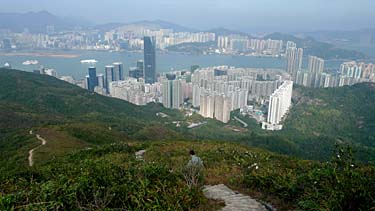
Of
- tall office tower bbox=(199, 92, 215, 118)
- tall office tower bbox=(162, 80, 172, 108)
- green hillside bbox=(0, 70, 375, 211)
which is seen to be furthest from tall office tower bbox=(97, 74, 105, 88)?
tall office tower bbox=(199, 92, 215, 118)

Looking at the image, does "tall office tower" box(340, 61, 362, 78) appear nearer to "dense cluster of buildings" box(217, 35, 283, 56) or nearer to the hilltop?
the hilltop

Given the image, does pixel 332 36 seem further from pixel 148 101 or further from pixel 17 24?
pixel 17 24

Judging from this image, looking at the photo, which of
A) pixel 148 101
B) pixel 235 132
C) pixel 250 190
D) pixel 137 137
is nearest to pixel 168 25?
pixel 148 101

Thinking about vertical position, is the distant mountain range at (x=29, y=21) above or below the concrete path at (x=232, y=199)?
above

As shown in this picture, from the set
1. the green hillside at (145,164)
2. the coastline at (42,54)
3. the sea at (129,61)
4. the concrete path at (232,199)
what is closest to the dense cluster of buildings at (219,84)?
the green hillside at (145,164)

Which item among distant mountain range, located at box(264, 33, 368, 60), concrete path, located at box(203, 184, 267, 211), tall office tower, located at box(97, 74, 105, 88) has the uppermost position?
distant mountain range, located at box(264, 33, 368, 60)

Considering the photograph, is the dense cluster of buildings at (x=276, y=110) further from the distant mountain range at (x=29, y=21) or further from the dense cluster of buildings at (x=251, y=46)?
the distant mountain range at (x=29, y=21)
